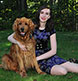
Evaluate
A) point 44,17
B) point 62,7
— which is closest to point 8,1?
point 62,7

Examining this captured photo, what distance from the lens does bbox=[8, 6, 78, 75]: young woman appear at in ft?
13.6

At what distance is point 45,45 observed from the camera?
4.34 meters

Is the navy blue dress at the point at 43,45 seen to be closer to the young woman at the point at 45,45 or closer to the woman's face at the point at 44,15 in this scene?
the young woman at the point at 45,45

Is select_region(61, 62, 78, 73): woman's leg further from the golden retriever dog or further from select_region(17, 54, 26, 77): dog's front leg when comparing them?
select_region(17, 54, 26, 77): dog's front leg

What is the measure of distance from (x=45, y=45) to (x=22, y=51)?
69 cm

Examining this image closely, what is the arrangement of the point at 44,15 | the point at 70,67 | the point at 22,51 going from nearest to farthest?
the point at 22,51 < the point at 44,15 < the point at 70,67

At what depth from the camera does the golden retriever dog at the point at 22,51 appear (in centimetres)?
379

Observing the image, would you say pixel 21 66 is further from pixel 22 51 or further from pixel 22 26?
pixel 22 26

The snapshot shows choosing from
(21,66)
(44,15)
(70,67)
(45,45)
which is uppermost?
(44,15)

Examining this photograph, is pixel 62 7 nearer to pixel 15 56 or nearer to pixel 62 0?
pixel 62 0

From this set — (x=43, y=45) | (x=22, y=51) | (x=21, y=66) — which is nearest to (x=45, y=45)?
(x=43, y=45)

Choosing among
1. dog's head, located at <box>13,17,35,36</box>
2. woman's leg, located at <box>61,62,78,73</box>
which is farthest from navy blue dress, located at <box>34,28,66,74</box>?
dog's head, located at <box>13,17,35,36</box>

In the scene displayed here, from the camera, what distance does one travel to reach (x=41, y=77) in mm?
3893

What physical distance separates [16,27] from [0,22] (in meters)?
13.2
